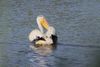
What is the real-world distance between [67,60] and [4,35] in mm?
3266

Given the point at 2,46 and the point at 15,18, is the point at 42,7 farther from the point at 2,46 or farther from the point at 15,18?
the point at 2,46

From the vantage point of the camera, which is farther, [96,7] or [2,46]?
[96,7]

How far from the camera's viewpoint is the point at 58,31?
15336 mm

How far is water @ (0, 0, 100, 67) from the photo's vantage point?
479 inches

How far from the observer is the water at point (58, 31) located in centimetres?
1216

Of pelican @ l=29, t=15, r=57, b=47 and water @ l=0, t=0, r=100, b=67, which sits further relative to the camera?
pelican @ l=29, t=15, r=57, b=47

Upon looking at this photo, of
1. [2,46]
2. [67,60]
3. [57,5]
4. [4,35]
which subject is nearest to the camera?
[67,60]

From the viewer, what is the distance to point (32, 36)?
47.0ft

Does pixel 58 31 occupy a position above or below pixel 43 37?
below

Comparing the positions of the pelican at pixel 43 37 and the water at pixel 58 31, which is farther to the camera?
the pelican at pixel 43 37

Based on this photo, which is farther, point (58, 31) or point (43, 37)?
point (58, 31)

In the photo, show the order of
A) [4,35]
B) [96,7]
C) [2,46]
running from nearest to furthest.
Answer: [2,46]
[4,35]
[96,7]

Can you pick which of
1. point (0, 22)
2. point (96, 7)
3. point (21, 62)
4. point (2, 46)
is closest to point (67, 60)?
point (21, 62)

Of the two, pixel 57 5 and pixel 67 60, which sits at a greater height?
pixel 67 60
